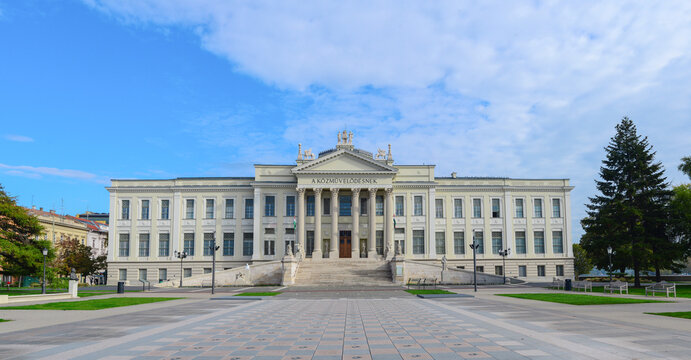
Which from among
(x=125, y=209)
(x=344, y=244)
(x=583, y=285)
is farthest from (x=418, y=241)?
(x=125, y=209)

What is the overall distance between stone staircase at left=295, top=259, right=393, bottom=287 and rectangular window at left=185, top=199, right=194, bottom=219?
669 inches

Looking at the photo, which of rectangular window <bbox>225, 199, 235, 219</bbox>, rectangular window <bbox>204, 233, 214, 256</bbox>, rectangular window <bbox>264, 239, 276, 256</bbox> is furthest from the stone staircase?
rectangular window <bbox>204, 233, 214, 256</bbox>

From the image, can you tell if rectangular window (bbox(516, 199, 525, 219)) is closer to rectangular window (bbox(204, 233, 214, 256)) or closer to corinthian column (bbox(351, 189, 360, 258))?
corinthian column (bbox(351, 189, 360, 258))

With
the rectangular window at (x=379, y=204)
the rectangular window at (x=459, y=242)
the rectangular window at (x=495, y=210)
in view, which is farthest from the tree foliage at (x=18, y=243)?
the rectangular window at (x=495, y=210)

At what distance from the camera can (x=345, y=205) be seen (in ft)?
212

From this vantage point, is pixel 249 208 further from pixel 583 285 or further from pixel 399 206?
pixel 583 285

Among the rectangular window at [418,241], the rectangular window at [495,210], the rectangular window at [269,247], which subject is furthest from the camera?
the rectangular window at [495,210]

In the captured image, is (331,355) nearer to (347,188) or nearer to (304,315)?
(304,315)

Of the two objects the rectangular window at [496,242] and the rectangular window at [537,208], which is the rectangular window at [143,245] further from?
the rectangular window at [537,208]

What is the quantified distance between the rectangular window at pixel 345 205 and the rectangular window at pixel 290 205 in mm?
5744

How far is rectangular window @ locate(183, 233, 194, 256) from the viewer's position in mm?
64188

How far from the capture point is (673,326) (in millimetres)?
15508

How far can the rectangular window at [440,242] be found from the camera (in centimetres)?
6512

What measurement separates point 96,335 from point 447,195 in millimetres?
55395
